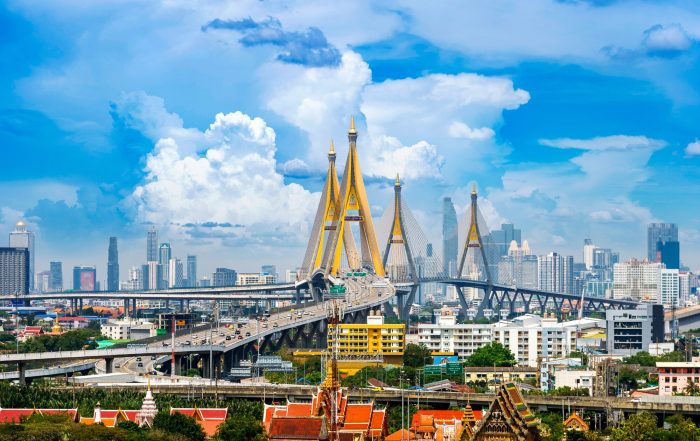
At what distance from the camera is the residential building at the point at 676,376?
2462 inches

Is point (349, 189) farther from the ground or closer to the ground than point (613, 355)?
farther from the ground

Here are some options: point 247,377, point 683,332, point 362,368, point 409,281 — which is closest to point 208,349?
point 247,377

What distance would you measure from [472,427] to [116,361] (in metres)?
47.4

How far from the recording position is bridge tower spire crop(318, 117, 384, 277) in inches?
4993

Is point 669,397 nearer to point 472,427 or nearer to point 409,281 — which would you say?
point 472,427

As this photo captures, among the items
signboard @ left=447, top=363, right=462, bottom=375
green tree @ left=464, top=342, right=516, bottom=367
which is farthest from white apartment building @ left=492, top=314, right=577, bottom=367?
signboard @ left=447, top=363, right=462, bottom=375

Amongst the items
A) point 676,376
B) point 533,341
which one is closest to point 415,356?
point 533,341

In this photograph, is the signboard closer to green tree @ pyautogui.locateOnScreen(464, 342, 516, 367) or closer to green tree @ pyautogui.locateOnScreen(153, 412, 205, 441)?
green tree @ pyautogui.locateOnScreen(464, 342, 516, 367)

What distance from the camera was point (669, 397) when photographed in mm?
57312

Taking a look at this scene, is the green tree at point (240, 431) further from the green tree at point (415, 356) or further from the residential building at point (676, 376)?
the green tree at point (415, 356)

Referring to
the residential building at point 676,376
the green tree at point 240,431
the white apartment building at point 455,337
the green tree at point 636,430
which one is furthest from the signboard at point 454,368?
the green tree at point 240,431

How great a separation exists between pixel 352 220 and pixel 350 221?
1.03 ft

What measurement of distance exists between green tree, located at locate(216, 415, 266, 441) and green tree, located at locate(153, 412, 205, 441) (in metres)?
0.66

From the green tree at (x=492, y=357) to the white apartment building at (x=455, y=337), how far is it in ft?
23.0
